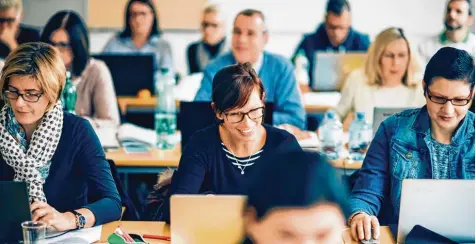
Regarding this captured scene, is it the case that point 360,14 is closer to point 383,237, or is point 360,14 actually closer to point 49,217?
point 383,237

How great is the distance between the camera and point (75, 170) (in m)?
2.58

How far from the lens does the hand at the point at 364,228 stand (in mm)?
2256

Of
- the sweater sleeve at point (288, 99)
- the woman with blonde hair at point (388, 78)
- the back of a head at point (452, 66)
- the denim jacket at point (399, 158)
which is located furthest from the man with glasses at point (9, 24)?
the back of a head at point (452, 66)

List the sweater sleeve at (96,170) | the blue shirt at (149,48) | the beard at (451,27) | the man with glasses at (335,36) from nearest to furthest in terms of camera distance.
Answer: the sweater sleeve at (96,170) < the beard at (451,27) < the blue shirt at (149,48) < the man with glasses at (335,36)

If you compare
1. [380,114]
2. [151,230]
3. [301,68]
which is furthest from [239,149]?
[301,68]

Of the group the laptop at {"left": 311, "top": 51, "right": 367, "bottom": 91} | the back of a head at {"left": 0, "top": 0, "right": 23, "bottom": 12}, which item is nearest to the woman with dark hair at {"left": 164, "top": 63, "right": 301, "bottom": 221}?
the laptop at {"left": 311, "top": 51, "right": 367, "bottom": 91}

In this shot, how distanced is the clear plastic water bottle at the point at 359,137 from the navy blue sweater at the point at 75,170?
145 centimetres

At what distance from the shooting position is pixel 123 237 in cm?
218

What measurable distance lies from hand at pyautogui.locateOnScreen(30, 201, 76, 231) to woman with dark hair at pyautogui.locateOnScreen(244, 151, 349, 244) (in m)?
1.37

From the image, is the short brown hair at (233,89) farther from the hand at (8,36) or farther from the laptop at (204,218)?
the hand at (8,36)

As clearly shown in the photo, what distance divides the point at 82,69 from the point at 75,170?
1.49 m

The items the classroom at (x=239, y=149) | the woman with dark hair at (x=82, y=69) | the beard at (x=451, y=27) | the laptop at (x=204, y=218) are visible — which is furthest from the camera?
the beard at (x=451, y=27)

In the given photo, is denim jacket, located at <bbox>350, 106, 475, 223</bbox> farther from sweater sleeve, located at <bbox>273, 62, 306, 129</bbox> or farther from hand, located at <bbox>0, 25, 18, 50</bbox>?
hand, located at <bbox>0, 25, 18, 50</bbox>

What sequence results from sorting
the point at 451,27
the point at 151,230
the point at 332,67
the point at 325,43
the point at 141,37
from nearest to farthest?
1. the point at 151,230
2. the point at 332,67
3. the point at 451,27
4. the point at 141,37
5. the point at 325,43
